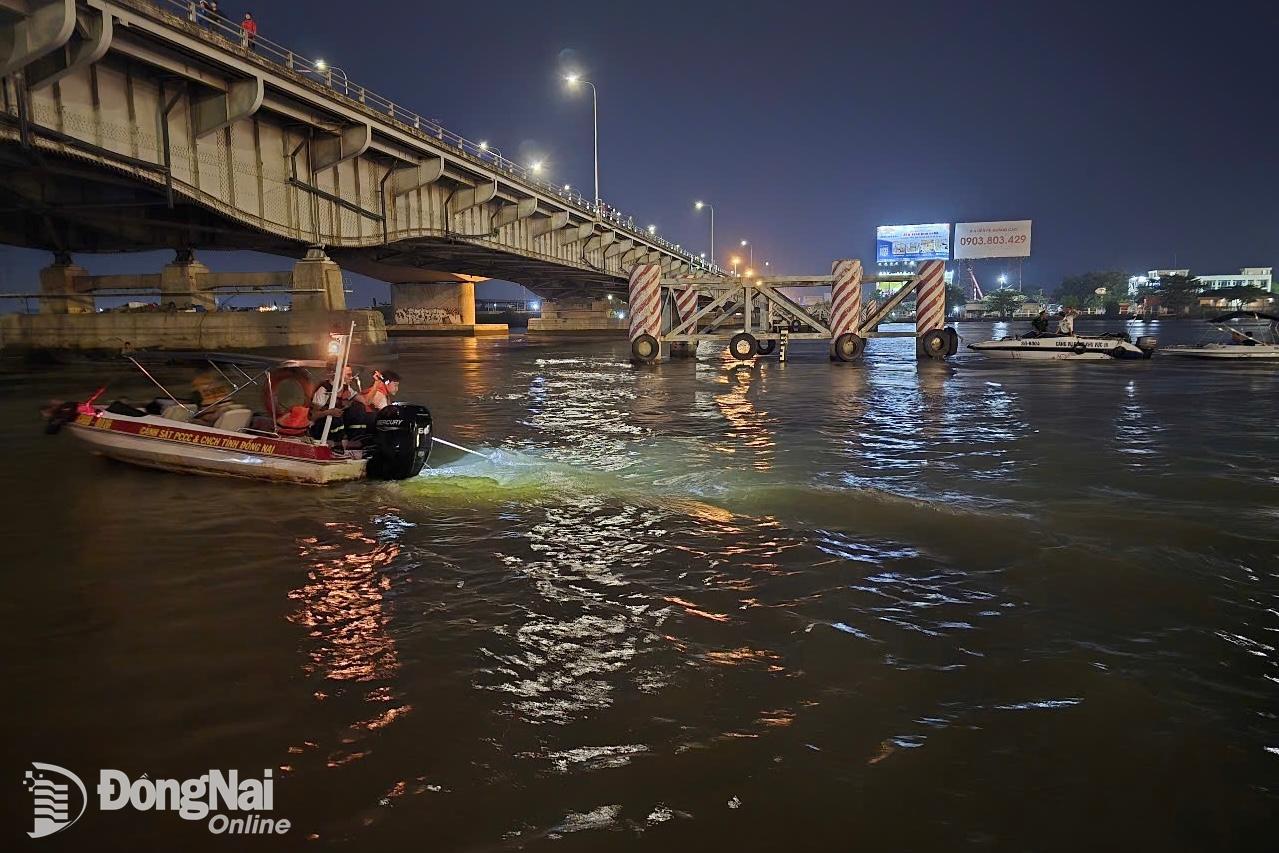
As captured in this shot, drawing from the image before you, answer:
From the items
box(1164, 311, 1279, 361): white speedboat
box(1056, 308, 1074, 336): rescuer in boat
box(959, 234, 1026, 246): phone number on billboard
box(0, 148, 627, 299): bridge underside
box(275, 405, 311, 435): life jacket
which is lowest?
box(275, 405, 311, 435): life jacket

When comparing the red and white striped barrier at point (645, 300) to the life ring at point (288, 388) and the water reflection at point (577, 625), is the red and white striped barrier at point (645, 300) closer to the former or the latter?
the life ring at point (288, 388)

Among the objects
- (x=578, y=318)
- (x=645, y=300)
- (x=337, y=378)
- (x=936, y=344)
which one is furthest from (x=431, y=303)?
(x=337, y=378)

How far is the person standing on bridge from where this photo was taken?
2416cm

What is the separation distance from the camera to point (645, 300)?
95.9 ft

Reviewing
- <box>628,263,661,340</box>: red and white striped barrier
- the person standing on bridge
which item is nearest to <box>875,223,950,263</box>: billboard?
<box>628,263,661,340</box>: red and white striped barrier

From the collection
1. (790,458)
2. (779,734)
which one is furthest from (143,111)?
(779,734)

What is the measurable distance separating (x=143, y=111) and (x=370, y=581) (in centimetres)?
2280

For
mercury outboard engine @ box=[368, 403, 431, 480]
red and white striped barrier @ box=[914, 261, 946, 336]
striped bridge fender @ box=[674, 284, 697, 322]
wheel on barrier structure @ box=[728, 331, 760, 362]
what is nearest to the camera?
mercury outboard engine @ box=[368, 403, 431, 480]

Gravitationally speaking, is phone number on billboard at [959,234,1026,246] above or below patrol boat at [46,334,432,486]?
above

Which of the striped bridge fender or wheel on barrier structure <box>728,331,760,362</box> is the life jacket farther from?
the striped bridge fender

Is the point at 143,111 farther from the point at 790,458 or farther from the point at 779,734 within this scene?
the point at 779,734

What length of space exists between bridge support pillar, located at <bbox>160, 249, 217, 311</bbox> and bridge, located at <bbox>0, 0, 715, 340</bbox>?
77 mm

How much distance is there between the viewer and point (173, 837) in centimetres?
305

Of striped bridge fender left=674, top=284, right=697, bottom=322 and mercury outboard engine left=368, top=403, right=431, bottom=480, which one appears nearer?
mercury outboard engine left=368, top=403, right=431, bottom=480
